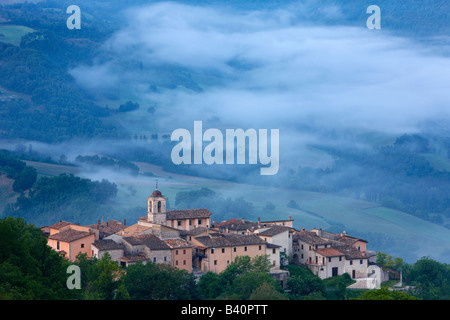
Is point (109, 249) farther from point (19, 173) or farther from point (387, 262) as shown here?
point (19, 173)

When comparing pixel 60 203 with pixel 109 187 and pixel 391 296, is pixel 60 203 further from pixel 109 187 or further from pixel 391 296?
pixel 391 296

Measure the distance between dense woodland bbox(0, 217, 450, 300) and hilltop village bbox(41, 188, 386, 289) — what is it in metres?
1.37

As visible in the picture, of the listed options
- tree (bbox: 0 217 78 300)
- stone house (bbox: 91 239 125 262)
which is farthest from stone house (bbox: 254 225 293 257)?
tree (bbox: 0 217 78 300)

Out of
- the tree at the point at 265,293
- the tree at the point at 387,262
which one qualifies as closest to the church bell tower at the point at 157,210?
the tree at the point at 265,293

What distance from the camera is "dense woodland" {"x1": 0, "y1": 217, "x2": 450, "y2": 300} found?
43.3 metres

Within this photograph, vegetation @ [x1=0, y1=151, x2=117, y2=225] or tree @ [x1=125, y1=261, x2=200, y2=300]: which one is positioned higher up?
vegetation @ [x1=0, y1=151, x2=117, y2=225]

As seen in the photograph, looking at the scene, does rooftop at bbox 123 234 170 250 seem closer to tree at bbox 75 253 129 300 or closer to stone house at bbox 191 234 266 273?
stone house at bbox 191 234 266 273

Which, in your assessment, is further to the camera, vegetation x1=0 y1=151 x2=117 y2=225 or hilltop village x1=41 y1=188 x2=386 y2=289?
vegetation x1=0 y1=151 x2=117 y2=225

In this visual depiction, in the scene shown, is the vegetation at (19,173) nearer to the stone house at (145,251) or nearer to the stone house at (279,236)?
the stone house at (279,236)

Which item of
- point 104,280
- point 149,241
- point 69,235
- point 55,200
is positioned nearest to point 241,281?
point 149,241

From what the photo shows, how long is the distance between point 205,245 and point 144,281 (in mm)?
8533

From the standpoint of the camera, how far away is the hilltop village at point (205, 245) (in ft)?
195

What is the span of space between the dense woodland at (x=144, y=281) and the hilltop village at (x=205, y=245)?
1368mm
